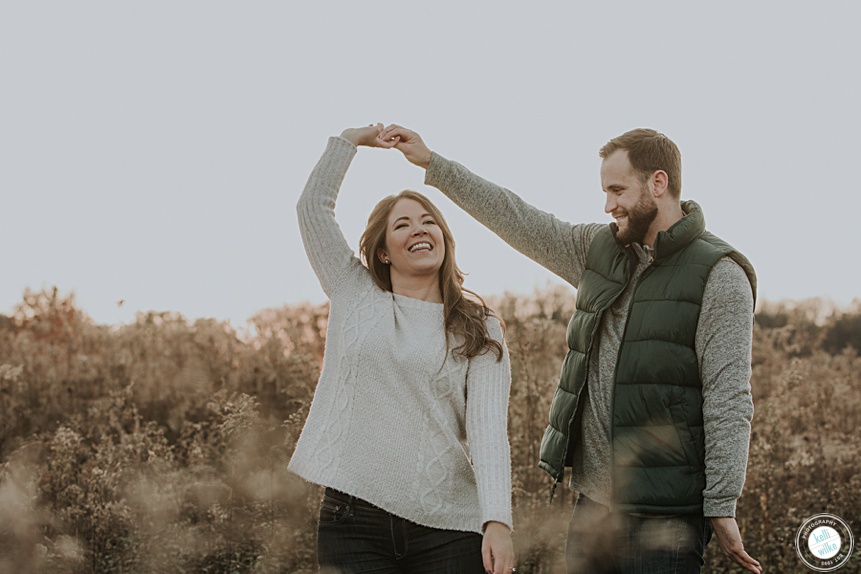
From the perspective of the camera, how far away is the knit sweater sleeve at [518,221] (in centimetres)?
320

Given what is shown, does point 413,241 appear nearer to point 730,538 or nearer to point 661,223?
point 661,223

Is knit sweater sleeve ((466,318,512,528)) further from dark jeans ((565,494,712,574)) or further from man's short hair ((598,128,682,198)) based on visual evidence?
man's short hair ((598,128,682,198))

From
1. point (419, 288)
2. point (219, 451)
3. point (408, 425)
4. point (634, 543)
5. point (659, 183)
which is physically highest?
point (659, 183)

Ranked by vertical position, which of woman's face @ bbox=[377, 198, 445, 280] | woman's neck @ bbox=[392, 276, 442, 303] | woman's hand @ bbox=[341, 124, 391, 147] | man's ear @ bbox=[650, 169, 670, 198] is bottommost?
woman's neck @ bbox=[392, 276, 442, 303]

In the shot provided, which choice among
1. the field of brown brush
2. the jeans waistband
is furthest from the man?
the field of brown brush

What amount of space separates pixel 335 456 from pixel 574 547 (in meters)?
0.91

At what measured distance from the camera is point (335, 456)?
2549mm

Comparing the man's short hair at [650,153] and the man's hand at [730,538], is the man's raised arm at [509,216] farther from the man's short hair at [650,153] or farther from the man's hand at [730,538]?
the man's hand at [730,538]

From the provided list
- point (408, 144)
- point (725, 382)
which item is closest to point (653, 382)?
point (725, 382)

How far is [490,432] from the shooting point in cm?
254

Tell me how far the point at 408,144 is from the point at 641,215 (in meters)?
0.86

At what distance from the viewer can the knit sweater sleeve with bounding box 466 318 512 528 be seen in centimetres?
247

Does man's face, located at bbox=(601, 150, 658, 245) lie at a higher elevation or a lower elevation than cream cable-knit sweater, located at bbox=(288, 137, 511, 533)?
higher

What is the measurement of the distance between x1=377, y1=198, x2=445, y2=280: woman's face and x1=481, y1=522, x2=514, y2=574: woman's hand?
798 millimetres
